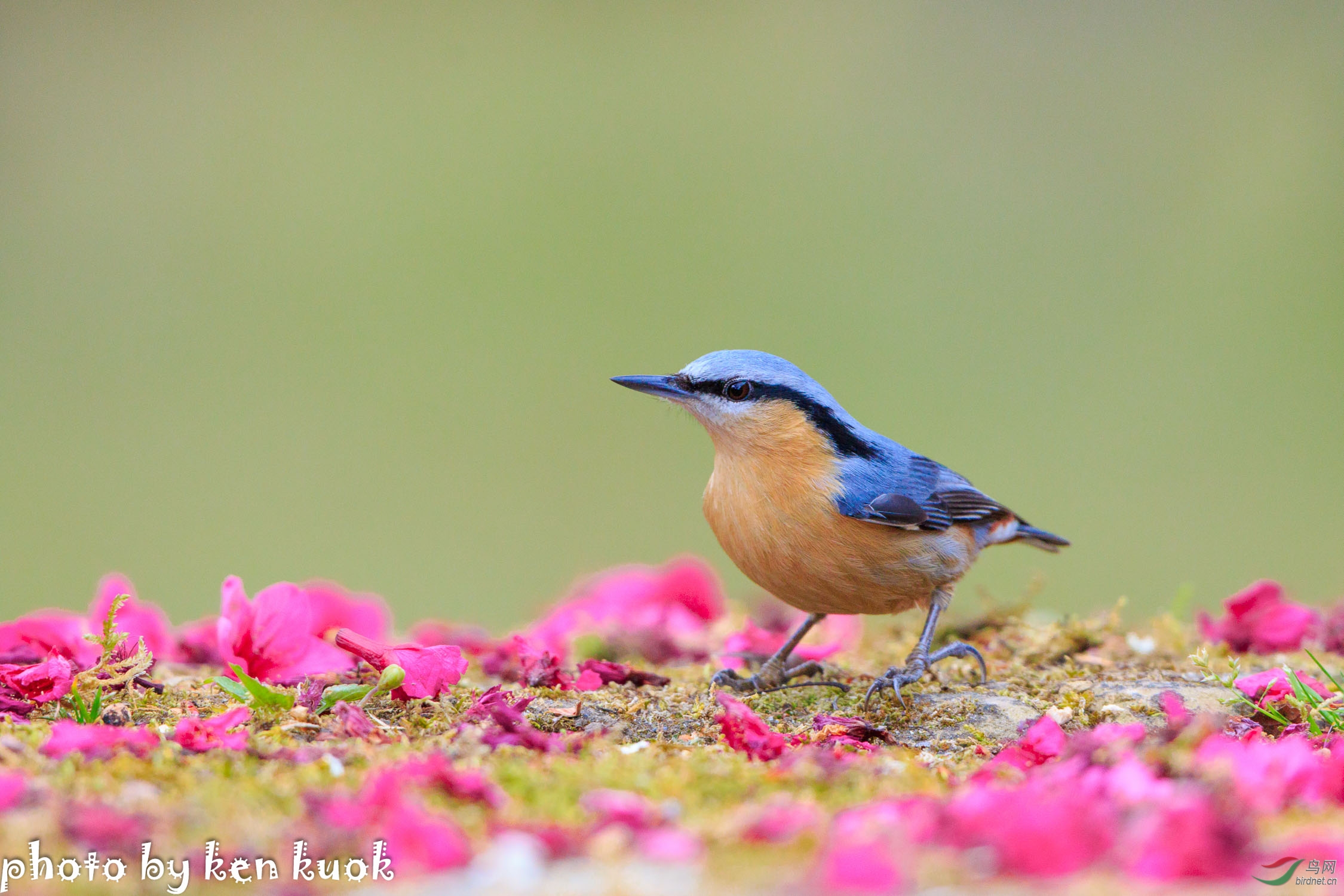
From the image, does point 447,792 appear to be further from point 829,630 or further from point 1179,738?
point 829,630

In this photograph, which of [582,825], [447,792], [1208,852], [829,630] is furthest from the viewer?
[829,630]

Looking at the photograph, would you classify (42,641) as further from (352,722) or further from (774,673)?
(774,673)

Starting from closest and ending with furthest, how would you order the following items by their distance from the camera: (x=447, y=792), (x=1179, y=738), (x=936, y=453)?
(x=447, y=792) < (x=1179, y=738) < (x=936, y=453)

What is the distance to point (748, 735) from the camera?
278cm

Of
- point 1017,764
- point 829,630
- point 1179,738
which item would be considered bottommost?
point 829,630

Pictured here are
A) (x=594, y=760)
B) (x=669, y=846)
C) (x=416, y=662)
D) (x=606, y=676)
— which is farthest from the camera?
(x=606, y=676)

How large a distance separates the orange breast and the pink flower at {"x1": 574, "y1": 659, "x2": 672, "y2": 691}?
0.63 meters

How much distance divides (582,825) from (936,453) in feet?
33.1

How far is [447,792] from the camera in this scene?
2270 millimetres

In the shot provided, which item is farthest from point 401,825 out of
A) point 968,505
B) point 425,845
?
point 968,505

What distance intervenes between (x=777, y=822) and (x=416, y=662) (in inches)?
59.8

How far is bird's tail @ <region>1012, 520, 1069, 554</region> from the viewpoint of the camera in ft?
17.1

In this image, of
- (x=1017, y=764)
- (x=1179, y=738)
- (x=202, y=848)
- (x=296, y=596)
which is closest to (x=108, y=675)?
(x=296, y=596)

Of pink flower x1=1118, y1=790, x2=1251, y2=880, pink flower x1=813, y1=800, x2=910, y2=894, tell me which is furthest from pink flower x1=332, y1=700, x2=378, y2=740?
pink flower x1=1118, y1=790, x2=1251, y2=880
